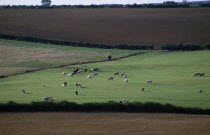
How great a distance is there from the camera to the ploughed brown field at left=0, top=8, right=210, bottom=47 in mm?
63562

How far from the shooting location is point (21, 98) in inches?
1183

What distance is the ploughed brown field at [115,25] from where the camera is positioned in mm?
63562

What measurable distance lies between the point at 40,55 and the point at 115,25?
22628mm
